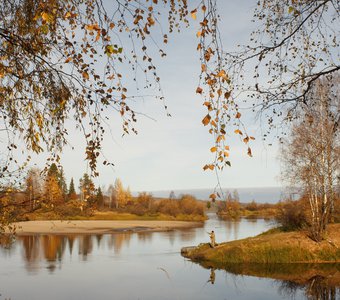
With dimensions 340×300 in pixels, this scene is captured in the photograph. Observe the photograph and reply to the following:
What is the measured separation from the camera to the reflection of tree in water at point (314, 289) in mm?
16938

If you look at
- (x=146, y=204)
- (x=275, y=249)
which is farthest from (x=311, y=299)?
(x=146, y=204)

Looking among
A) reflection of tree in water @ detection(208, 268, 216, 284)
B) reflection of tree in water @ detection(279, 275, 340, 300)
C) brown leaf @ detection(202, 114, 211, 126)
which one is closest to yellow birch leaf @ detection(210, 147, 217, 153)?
brown leaf @ detection(202, 114, 211, 126)

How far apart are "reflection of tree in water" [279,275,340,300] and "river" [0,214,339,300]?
0.15 feet

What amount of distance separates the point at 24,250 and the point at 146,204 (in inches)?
2515

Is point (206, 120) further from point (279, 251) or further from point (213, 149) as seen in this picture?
point (279, 251)

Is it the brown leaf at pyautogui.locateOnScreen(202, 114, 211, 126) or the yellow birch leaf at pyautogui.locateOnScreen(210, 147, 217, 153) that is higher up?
the brown leaf at pyautogui.locateOnScreen(202, 114, 211, 126)

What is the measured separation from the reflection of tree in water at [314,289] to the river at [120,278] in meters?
0.05

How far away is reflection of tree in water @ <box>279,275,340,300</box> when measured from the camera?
16.9 metres

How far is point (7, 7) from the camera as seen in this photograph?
5.20m

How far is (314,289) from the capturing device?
18188mm

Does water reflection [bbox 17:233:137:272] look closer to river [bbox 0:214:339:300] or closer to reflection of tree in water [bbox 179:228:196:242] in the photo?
river [bbox 0:214:339:300]

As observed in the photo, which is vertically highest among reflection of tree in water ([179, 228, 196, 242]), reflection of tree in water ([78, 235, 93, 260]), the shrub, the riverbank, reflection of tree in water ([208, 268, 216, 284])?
the shrub

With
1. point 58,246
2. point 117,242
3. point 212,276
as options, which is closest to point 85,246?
point 58,246

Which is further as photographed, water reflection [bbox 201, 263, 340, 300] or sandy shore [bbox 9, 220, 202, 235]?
sandy shore [bbox 9, 220, 202, 235]
